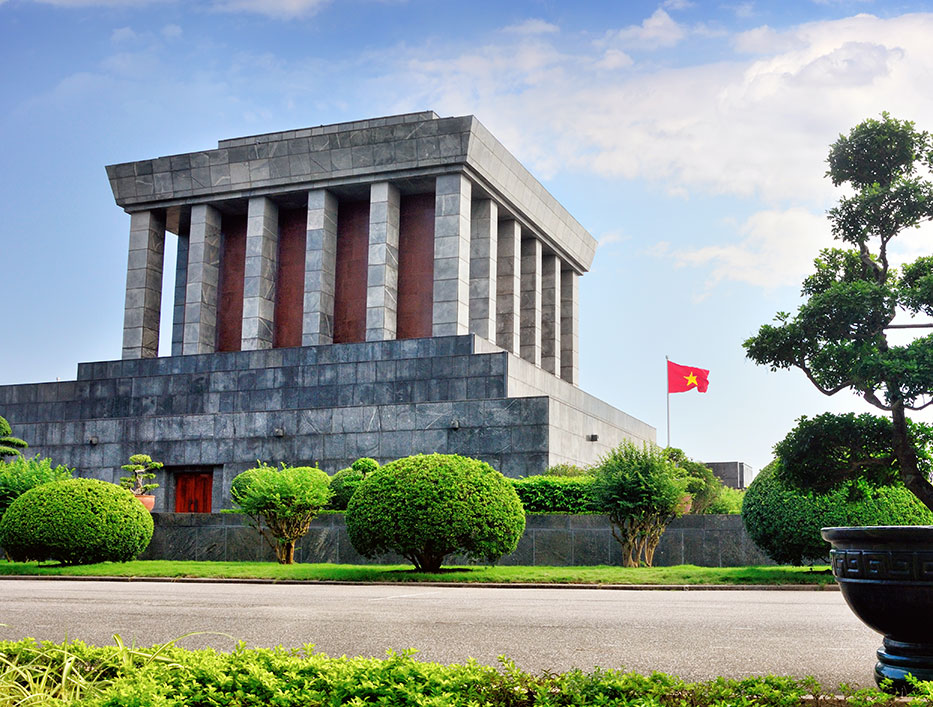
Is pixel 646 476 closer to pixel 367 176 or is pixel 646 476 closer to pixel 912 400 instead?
pixel 912 400

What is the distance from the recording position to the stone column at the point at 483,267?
33125 millimetres

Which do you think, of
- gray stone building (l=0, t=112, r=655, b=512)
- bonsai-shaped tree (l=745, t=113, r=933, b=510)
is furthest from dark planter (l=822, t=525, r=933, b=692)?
gray stone building (l=0, t=112, r=655, b=512)

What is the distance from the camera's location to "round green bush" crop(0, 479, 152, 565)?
19.8 metres

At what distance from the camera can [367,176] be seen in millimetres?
33000

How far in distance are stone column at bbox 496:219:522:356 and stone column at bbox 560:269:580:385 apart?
5.39 metres

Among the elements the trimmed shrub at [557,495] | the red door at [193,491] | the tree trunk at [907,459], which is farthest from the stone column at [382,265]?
the tree trunk at [907,459]

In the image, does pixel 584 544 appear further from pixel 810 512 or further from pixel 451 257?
pixel 451 257

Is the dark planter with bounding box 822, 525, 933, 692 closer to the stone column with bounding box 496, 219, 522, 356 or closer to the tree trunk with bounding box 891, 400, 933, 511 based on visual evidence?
the tree trunk with bounding box 891, 400, 933, 511

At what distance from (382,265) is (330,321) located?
2.90m

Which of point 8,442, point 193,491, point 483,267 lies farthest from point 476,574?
point 8,442

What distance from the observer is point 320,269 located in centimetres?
3309

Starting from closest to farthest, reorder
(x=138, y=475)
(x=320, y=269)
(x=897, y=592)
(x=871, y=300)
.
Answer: (x=897, y=592) < (x=871, y=300) < (x=138, y=475) < (x=320, y=269)

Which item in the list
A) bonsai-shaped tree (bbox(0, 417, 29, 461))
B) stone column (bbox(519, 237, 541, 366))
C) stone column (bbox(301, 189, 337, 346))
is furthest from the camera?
stone column (bbox(519, 237, 541, 366))

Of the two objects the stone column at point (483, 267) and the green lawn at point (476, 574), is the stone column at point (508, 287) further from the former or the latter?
the green lawn at point (476, 574)
